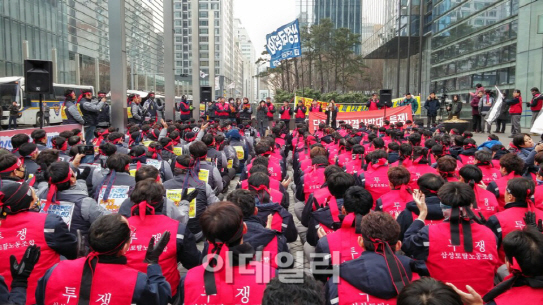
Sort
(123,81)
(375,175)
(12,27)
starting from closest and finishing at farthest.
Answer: (375,175) < (123,81) < (12,27)

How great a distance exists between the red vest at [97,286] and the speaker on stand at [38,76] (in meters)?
9.50

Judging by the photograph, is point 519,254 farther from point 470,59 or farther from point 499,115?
point 470,59

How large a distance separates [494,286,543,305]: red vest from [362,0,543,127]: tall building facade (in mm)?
19822

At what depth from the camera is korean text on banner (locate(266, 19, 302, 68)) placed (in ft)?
75.6

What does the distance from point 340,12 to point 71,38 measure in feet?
140

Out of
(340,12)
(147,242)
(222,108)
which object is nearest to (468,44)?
(222,108)

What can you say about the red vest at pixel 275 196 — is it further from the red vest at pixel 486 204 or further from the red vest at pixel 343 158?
the red vest at pixel 343 158

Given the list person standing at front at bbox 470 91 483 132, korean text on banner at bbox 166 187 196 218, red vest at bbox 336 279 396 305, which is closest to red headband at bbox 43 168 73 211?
korean text on banner at bbox 166 187 196 218

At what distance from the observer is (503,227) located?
3859 millimetres

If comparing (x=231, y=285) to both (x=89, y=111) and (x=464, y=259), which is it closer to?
(x=464, y=259)

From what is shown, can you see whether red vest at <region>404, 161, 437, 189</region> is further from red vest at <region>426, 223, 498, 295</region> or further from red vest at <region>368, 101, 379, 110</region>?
red vest at <region>368, 101, 379, 110</region>

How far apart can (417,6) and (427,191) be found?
37996 millimetres

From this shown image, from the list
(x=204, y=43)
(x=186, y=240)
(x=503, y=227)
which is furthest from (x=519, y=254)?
(x=204, y=43)

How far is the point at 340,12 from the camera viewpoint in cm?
7106
